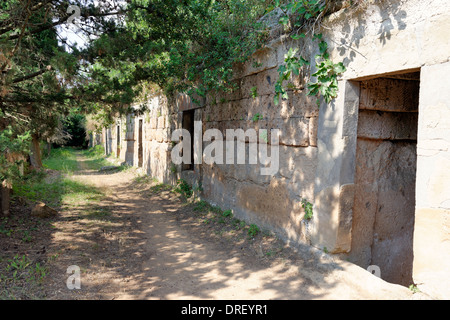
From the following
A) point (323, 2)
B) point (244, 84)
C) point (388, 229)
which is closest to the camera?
point (323, 2)

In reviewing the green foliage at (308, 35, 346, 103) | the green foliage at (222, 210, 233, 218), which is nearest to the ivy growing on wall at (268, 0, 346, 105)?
the green foliage at (308, 35, 346, 103)

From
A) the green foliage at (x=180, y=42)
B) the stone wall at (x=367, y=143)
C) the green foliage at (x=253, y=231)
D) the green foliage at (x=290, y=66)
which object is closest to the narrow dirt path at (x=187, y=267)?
the green foliage at (x=253, y=231)

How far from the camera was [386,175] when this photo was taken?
3.96m

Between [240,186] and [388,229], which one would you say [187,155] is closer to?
[240,186]

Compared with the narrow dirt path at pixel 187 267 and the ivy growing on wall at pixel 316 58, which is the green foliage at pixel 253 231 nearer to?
the narrow dirt path at pixel 187 267

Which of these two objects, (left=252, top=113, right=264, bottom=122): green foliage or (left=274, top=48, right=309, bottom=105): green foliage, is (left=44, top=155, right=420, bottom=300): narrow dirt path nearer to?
(left=252, top=113, right=264, bottom=122): green foliage

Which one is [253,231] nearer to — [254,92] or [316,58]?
[254,92]

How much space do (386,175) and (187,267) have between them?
2.66 meters

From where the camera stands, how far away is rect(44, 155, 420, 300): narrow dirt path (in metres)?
3.21

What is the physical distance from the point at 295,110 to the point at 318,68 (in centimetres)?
66

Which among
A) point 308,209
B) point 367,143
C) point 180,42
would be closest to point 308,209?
point 308,209

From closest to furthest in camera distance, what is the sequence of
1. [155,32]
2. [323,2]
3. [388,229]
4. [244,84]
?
[323,2] → [388,229] → [244,84] → [155,32]
